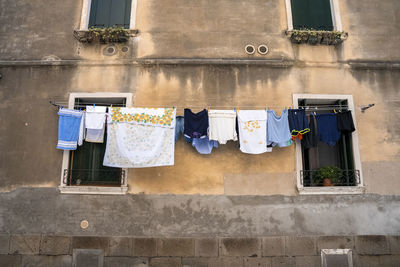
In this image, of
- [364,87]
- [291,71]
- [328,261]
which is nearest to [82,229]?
[328,261]

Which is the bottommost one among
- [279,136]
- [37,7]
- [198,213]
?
[198,213]

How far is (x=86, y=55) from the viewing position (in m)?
8.24

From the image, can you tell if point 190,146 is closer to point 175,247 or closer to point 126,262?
point 175,247

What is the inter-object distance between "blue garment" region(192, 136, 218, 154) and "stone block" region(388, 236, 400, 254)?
17.1ft

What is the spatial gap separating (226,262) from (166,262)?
153 centimetres

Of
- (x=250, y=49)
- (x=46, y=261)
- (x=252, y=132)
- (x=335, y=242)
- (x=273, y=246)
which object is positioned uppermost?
(x=250, y=49)

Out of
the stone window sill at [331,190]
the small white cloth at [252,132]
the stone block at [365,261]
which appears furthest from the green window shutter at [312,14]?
the stone block at [365,261]

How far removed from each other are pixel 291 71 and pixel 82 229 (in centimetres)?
725

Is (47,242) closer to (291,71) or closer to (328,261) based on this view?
(328,261)

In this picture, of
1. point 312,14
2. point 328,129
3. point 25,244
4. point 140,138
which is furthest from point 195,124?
point 25,244

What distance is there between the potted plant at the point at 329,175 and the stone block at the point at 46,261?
272 inches

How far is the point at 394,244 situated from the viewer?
24.0 feet

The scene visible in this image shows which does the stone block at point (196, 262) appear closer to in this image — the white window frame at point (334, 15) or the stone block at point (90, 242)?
the stone block at point (90, 242)

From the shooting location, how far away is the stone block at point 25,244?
23.7 ft
